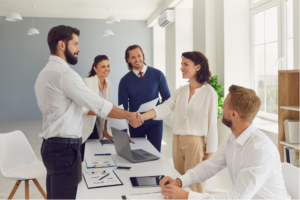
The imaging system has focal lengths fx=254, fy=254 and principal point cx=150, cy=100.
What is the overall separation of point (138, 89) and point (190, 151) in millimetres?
1037

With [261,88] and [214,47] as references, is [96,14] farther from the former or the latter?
[261,88]

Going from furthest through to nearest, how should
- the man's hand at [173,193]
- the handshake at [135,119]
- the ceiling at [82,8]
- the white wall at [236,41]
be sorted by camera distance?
the ceiling at [82,8], the white wall at [236,41], the handshake at [135,119], the man's hand at [173,193]

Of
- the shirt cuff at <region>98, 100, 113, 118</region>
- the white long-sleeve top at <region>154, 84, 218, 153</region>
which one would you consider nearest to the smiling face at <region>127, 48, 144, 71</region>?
the white long-sleeve top at <region>154, 84, 218, 153</region>

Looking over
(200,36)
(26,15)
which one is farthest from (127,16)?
(200,36)

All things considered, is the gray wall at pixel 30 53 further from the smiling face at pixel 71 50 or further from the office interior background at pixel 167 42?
the smiling face at pixel 71 50

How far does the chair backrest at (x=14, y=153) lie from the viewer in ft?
8.16

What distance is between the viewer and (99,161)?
1.94 metres

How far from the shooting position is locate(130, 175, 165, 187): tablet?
1491mm

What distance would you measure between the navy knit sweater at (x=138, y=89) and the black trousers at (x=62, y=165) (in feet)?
3.81

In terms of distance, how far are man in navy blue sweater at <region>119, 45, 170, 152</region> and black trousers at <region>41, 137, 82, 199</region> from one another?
112 centimetres

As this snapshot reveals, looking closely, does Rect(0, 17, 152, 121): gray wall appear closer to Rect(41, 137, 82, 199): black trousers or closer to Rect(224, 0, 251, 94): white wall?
Rect(224, 0, 251, 94): white wall

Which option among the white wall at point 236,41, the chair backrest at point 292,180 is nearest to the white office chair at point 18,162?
the chair backrest at point 292,180

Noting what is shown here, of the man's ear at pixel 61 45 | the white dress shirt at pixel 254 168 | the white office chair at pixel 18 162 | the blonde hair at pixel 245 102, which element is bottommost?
the white office chair at pixel 18 162

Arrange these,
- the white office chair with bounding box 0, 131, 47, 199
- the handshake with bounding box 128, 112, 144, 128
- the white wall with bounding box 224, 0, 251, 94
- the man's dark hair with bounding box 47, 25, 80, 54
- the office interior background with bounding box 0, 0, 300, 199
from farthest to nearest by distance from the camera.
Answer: the white wall with bounding box 224, 0, 251, 94, the office interior background with bounding box 0, 0, 300, 199, the white office chair with bounding box 0, 131, 47, 199, the handshake with bounding box 128, 112, 144, 128, the man's dark hair with bounding box 47, 25, 80, 54
